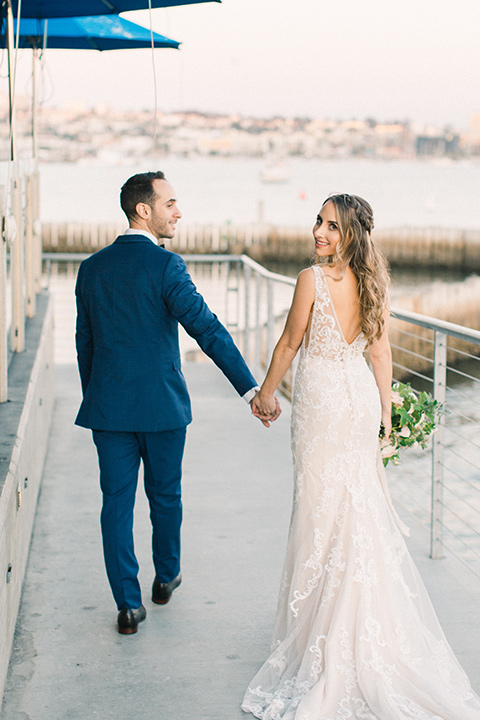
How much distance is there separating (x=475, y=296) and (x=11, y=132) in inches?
914

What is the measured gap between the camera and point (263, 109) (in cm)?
5591

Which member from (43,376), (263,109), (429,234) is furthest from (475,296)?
(263,109)

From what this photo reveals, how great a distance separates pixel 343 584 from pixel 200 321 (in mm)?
939

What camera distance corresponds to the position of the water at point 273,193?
62.5m

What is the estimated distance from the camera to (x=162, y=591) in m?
3.11

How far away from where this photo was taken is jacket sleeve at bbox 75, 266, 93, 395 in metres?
2.81

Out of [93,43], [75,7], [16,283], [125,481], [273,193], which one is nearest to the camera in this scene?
[125,481]

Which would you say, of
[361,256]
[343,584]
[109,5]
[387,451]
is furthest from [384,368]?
[109,5]

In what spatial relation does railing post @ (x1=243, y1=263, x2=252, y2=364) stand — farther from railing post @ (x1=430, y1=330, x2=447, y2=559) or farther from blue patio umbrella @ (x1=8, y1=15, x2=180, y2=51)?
railing post @ (x1=430, y1=330, x2=447, y2=559)

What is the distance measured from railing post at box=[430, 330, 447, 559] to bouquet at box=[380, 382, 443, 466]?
0.57m

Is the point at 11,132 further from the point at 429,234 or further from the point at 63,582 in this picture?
the point at 429,234

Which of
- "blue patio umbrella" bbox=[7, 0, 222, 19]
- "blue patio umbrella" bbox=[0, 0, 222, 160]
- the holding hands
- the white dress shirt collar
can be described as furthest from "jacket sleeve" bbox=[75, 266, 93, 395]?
"blue patio umbrella" bbox=[7, 0, 222, 19]

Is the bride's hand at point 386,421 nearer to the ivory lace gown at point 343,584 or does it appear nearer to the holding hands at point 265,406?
the ivory lace gown at point 343,584

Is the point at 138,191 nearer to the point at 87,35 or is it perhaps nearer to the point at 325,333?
the point at 325,333
